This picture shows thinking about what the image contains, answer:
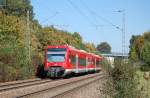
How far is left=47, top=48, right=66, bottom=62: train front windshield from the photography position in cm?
4387

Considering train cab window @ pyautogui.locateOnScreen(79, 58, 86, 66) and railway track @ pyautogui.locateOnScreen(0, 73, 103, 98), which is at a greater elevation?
train cab window @ pyautogui.locateOnScreen(79, 58, 86, 66)

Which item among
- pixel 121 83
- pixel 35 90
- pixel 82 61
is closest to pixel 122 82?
pixel 121 83

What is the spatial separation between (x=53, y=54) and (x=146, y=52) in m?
26.9

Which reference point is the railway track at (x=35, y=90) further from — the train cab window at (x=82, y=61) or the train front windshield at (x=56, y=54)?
the train cab window at (x=82, y=61)

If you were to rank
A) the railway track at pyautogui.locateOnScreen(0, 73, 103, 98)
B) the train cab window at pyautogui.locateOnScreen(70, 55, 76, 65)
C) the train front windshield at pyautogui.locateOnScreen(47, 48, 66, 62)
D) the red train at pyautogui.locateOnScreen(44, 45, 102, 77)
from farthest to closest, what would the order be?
1. the train cab window at pyautogui.locateOnScreen(70, 55, 76, 65)
2. the train front windshield at pyautogui.locateOnScreen(47, 48, 66, 62)
3. the red train at pyautogui.locateOnScreen(44, 45, 102, 77)
4. the railway track at pyautogui.locateOnScreen(0, 73, 103, 98)

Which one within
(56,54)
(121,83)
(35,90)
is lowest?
(35,90)

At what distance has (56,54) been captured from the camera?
44.1m

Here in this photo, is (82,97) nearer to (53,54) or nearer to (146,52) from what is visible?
(53,54)

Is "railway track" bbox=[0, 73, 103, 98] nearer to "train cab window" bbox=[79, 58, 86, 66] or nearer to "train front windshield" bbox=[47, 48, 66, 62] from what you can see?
"train front windshield" bbox=[47, 48, 66, 62]

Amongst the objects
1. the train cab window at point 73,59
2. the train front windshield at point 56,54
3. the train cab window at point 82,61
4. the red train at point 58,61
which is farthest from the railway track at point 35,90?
the train cab window at point 82,61

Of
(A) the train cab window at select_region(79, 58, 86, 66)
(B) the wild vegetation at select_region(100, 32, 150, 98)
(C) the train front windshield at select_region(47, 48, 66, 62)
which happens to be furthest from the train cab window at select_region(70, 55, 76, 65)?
(B) the wild vegetation at select_region(100, 32, 150, 98)

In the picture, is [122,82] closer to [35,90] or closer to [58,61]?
[35,90]

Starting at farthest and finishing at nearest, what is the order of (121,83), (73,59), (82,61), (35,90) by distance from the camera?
(82,61) → (73,59) → (35,90) → (121,83)

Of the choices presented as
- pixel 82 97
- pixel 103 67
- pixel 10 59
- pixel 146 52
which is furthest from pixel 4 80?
pixel 146 52
